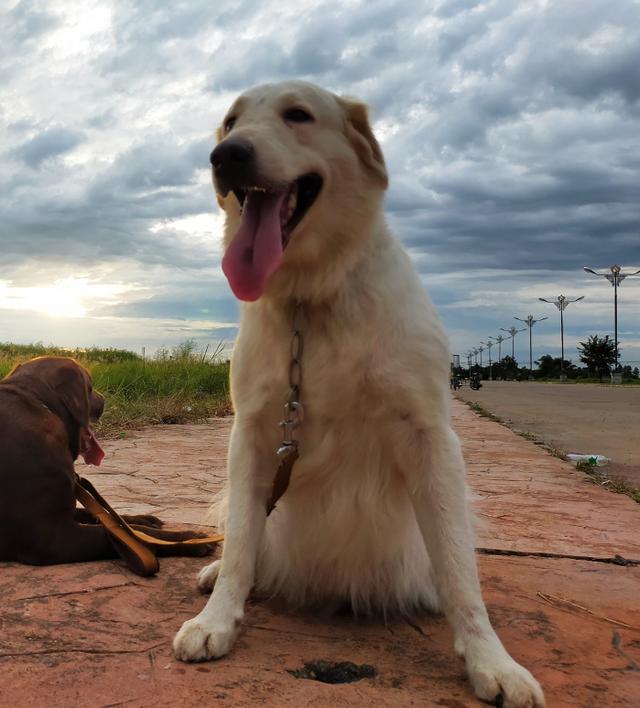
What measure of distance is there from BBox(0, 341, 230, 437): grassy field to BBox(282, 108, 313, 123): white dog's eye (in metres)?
5.52

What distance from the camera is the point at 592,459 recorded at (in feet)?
18.1

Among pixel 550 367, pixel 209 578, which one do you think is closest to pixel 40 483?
pixel 209 578

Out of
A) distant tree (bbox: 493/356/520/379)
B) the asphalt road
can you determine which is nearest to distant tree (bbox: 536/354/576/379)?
distant tree (bbox: 493/356/520/379)

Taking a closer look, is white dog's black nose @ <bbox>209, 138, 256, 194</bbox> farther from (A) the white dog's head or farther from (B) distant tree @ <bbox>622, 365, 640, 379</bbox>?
(B) distant tree @ <bbox>622, 365, 640, 379</bbox>

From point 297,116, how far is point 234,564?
4.67ft

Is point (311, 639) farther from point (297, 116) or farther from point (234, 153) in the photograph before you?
point (297, 116)

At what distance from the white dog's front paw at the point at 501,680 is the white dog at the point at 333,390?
0.06ft

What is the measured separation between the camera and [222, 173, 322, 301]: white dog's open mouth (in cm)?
200

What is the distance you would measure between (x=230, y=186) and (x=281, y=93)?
438 millimetres

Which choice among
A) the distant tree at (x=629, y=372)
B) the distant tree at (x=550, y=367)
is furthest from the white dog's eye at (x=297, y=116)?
the distant tree at (x=550, y=367)

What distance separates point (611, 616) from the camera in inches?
88.7

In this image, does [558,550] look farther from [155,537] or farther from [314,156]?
[314,156]

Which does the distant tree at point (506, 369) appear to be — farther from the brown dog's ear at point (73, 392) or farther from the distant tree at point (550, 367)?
the brown dog's ear at point (73, 392)

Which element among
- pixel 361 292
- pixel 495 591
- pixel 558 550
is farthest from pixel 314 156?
pixel 558 550
